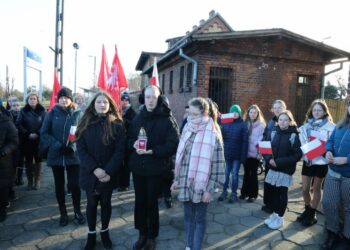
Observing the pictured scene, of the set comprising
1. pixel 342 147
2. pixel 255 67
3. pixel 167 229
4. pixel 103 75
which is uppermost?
pixel 255 67

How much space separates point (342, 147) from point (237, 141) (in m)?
1.92

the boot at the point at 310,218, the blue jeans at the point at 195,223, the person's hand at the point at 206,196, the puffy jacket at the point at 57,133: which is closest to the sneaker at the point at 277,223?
the boot at the point at 310,218

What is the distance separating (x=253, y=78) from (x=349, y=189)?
8.84 metres

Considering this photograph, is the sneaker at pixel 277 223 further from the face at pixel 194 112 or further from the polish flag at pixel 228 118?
the face at pixel 194 112

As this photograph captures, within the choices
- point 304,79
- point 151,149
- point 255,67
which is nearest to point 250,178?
point 151,149

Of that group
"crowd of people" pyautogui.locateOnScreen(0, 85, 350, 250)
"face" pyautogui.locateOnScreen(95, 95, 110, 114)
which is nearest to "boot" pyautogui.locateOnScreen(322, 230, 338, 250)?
"crowd of people" pyautogui.locateOnScreen(0, 85, 350, 250)

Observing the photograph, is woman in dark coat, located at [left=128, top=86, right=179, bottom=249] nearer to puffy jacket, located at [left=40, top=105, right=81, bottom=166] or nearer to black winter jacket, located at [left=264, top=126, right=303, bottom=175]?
puffy jacket, located at [left=40, top=105, right=81, bottom=166]

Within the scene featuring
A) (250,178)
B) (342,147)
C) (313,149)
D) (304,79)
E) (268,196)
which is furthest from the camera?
(304,79)

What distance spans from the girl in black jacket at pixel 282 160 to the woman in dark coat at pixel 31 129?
441 centimetres

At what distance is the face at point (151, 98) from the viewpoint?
327 centimetres

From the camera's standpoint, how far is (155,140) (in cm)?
330

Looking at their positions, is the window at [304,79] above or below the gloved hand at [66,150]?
above

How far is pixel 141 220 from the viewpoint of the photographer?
349 cm

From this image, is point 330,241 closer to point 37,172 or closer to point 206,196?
point 206,196
